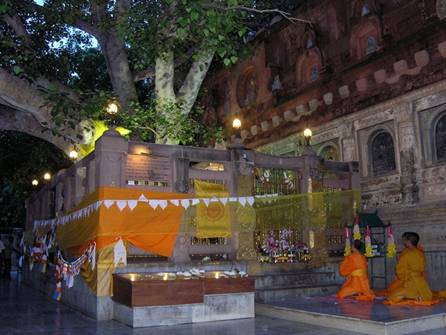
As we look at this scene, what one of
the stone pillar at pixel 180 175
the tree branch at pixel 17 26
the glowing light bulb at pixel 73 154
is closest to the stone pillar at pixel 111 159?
the stone pillar at pixel 180 175

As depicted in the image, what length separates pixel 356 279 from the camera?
1168 centimetres

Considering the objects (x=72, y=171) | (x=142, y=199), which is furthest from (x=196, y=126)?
(x=142, y=199)

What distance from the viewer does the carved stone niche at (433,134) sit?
43.9 ft

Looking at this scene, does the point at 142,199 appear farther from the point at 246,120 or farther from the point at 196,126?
the point at 246,120

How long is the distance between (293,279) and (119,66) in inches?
313

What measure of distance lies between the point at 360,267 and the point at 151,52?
7.65 meters

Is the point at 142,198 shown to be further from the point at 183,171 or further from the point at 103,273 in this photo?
the point at 103,273

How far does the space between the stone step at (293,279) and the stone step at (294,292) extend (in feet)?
0.79

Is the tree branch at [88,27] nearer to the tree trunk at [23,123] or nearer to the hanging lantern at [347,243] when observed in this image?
the tree trunk at [23,123]

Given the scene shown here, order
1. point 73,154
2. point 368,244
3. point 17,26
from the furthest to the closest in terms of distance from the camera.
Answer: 1. point 73,154
2. point 17,26
3. point 368,244

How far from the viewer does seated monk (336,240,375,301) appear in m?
11.5

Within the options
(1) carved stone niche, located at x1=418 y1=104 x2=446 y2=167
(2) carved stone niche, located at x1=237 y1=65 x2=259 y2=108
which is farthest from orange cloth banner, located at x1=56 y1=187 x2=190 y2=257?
(2) carved stone niche, located at x1=237 y1=65 x2=259 y2=108

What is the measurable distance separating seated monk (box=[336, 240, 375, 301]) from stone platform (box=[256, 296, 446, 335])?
0.41 meters

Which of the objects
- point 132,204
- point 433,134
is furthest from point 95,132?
point 433,134
